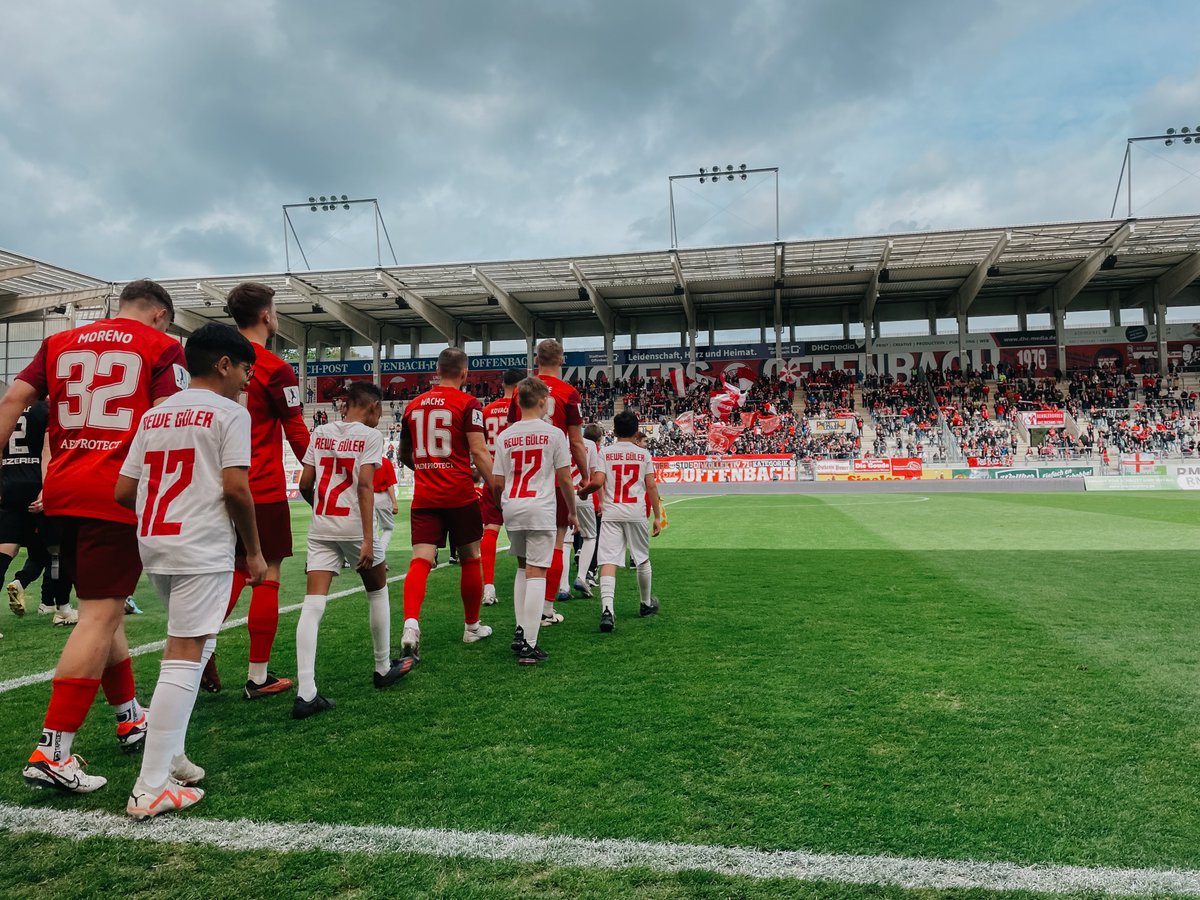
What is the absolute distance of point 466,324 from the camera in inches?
1793

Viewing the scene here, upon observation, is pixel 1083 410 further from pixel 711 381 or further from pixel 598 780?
pixel 598 780

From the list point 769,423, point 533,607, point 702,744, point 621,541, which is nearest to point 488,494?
point 621,541

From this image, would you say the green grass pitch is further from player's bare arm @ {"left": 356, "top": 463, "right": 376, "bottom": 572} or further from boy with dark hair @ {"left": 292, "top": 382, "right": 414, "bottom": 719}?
player's bare arm @ {"left": 356, "top": 463, "right": 376, "bottom": 572}

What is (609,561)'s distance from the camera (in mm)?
5699

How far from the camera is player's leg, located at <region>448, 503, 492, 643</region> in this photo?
4.79 m

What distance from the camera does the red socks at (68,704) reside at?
2789 millimetres

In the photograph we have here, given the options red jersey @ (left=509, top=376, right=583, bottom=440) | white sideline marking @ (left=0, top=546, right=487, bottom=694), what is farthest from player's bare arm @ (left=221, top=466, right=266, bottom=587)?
red jersey @ (left=509, top=376, right=583, bottom=440)

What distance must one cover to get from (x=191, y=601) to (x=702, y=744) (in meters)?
2.11

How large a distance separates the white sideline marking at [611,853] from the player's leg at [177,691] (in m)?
0.10

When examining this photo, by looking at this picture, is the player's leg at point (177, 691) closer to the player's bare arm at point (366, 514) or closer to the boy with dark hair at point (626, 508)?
the player's bare arm at point (366, 514)

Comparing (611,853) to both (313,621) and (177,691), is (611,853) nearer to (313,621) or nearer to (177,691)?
(177,691)

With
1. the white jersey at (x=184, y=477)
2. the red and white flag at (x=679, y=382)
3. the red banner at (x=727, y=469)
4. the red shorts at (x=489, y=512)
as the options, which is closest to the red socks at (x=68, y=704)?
the white jersey at (x=184, y=477)

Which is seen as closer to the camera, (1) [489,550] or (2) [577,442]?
(2) [577,442]

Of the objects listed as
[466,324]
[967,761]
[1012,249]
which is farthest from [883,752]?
[466,324]
